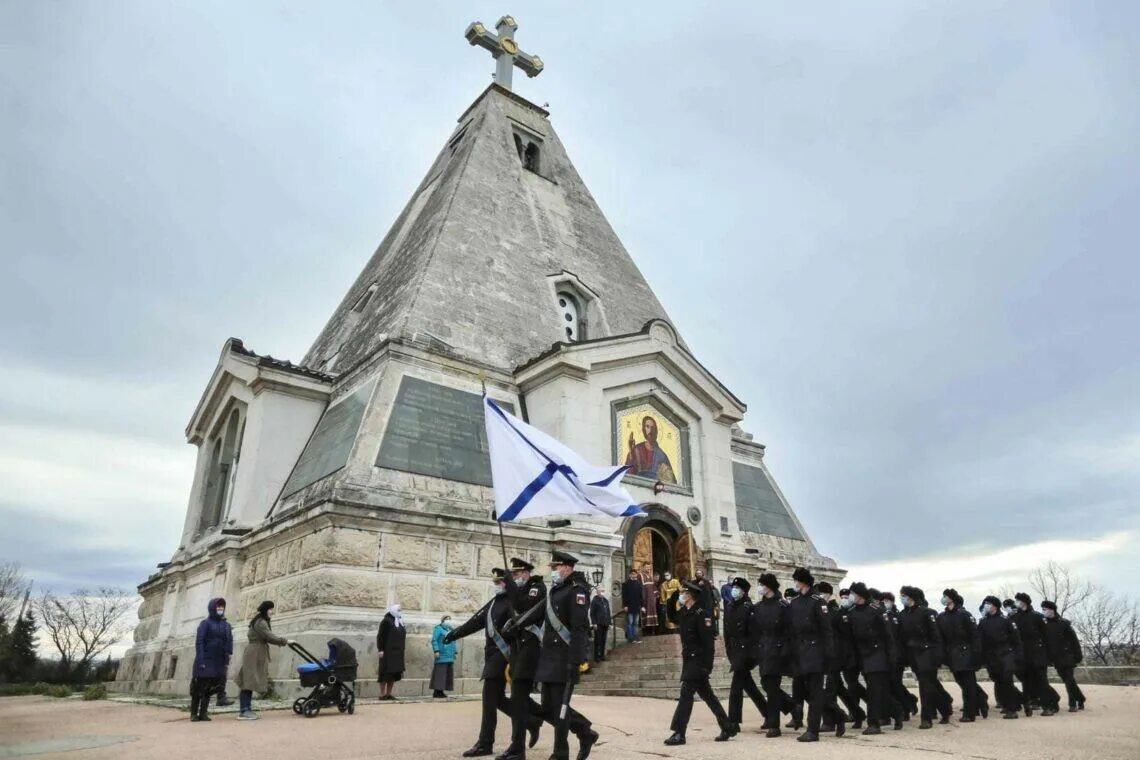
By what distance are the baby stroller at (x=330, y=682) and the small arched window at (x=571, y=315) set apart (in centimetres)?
1216

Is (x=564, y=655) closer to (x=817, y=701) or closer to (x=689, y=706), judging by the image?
(x=689, y=706)

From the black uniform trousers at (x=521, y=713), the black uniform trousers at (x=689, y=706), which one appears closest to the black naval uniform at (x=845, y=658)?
the black uniform trousers at (x=689, y=706)

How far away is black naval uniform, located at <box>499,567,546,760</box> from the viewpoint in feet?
21.1

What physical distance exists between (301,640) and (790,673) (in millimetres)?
7895

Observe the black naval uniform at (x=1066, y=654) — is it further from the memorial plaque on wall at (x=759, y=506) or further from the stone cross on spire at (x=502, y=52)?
the stone cross on spire at (x=502, y=52)

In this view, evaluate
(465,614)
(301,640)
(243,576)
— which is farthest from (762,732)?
(243,576)

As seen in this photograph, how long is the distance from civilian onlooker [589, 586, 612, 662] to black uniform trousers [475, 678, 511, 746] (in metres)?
6.54

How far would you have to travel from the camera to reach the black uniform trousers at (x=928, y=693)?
361 inches

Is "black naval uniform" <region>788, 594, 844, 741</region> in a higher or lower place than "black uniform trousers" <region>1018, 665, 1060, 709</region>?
higher

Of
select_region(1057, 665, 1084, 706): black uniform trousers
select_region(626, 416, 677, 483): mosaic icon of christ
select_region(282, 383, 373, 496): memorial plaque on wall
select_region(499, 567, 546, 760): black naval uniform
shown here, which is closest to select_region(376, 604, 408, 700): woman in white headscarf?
select_region(282, 383, 373, 496): memorial plaque on wall

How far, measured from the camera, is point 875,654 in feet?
29.6

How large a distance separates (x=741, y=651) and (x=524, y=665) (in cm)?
319

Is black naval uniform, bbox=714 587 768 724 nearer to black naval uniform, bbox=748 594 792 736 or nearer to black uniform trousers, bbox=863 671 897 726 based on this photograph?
black naval uniform, bbox=748 594 792 736

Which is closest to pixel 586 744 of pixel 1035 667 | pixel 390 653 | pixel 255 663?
pixel 255 663
